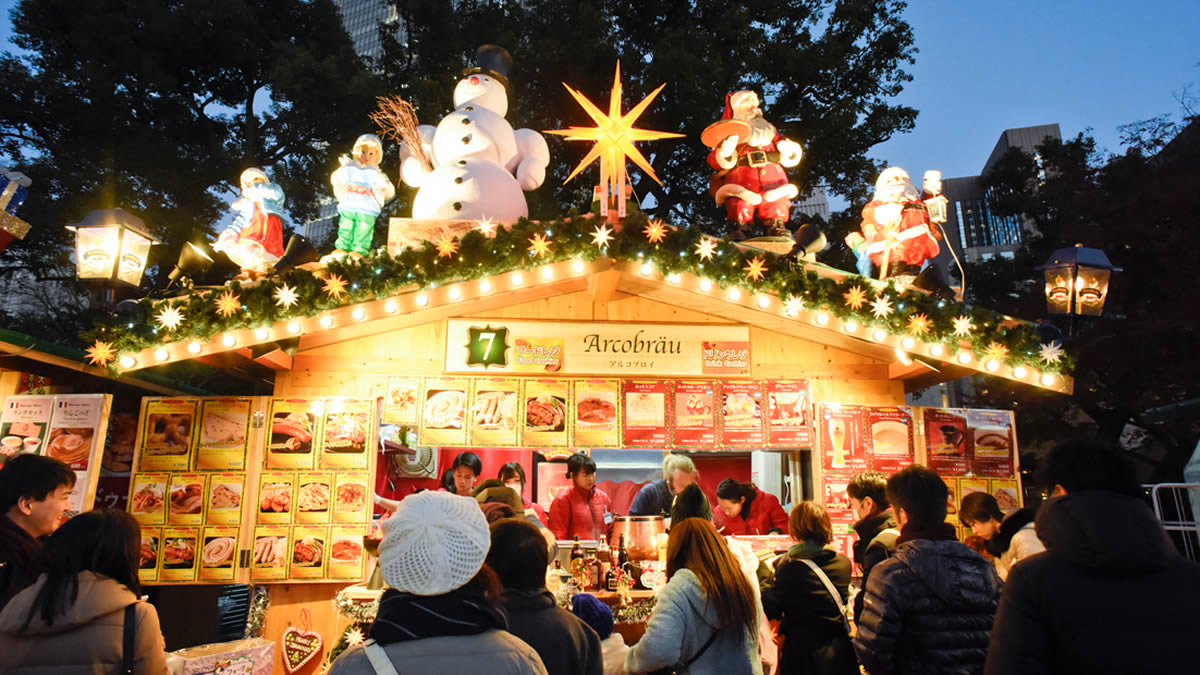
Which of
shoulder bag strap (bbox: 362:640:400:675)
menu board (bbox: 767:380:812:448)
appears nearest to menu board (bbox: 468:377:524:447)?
menu board (bbox: 767:380:812:448)

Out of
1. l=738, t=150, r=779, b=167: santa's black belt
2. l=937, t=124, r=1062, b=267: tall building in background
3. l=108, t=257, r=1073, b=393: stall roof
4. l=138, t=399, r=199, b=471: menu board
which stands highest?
l=937, t=124, r=1062, b=267: tall building in background

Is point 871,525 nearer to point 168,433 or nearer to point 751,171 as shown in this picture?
point 751,171

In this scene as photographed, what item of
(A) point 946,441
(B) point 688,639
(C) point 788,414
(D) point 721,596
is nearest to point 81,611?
(B) point 688,639

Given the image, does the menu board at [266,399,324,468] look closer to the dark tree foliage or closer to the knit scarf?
the knit scarf

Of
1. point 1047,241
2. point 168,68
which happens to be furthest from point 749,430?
point 168,68

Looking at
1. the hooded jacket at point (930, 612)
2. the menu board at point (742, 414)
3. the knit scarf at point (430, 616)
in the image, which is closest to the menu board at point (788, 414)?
the menu board at point (742, 414)

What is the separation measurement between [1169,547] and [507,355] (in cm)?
573

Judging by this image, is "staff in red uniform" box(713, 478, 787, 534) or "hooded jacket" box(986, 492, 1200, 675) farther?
"staff in red uniform" box(713, 478, 787, 534)

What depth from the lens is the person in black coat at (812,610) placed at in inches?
157

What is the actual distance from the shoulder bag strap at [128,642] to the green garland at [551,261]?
11.4 ft

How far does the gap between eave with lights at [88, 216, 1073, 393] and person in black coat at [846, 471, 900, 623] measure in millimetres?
2009

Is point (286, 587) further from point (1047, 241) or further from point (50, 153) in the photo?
point (1047, 241)

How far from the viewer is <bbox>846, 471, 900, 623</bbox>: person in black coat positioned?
4438mm

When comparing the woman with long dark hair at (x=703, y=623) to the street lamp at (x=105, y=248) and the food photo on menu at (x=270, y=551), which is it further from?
the street lamp at (x=105, y=248)
